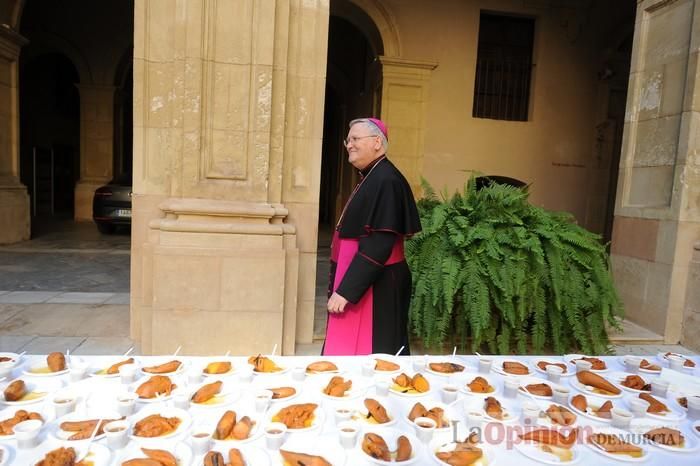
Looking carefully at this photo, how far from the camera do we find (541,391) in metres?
1.79

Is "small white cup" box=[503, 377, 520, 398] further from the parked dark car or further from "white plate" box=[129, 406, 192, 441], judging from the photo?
the parked dark car

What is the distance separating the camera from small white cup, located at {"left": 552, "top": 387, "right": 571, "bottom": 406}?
1743mm

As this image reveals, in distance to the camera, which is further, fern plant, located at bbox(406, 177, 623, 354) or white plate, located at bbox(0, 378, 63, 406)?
fern plant, located at bbox(406, 177, 623, 354)

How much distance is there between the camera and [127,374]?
1709mm

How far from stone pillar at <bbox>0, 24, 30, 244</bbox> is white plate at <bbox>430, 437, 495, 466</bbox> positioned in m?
9.98

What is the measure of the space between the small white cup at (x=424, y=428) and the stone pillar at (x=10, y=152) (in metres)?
9.89

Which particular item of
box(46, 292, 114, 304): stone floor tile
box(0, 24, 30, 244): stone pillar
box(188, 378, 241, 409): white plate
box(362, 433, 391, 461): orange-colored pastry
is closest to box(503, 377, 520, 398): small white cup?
box(362, 433, 391, 461): orange-colored pastry

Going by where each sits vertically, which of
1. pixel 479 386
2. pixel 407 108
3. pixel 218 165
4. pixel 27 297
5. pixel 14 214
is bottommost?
pixel 27 297

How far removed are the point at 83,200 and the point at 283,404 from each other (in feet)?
47.3

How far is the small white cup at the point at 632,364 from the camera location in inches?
84.0

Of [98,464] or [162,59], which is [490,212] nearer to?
[162,59]

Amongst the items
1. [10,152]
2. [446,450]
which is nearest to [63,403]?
[446,450]

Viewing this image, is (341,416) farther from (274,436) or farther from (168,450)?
(168,450)

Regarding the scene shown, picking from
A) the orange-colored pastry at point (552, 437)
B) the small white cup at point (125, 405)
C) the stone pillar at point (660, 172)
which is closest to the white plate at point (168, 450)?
the small white cup at point (125, 405)
